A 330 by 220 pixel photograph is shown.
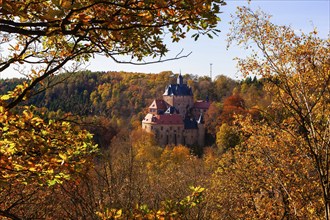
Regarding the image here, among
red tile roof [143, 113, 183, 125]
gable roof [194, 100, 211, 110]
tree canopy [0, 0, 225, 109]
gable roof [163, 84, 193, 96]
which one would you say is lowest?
red tile roof [143, 113, 183, 125]

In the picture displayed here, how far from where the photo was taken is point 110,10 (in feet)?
15.1

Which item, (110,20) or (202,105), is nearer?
(110,20)

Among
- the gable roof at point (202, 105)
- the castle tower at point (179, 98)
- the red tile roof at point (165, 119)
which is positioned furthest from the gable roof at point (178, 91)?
the red tile roof at point (165, 119)

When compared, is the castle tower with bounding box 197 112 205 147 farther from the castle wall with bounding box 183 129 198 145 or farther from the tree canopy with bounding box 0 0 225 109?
the tree canopy with bounding box 0 0 225 109

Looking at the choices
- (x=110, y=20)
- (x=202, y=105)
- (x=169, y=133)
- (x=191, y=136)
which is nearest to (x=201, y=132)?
(x=191, y=136)

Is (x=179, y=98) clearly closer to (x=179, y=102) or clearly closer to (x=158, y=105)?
(x=179, y=102)

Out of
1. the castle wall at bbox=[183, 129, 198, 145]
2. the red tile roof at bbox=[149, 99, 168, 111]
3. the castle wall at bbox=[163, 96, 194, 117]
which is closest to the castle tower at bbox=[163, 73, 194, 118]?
the castle wall at bbox=[163, 96, 194, 117]

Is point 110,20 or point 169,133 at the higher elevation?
point 110,20

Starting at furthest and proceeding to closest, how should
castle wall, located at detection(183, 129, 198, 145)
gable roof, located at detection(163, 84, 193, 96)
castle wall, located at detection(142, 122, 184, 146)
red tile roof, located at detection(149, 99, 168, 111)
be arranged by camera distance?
1. gable roof, located at detection(163, 84, 193, 96)
2. red tile roof, located at detection(149, 99, 168, 111)
3. castle wall, located at detection(142, 122, 184, 146)
4. castle wall, located at detection(183, 129, 198, 145)

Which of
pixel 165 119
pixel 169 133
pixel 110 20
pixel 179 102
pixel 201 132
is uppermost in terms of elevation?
pixel 179 102

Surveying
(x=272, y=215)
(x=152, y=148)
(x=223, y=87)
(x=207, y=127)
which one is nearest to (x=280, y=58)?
(x=272, y=215)

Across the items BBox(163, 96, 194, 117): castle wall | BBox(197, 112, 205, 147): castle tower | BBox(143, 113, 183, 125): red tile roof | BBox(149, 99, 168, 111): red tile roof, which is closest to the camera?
BBox(197, 112, 205, 147): castle tower

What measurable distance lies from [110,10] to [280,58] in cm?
452

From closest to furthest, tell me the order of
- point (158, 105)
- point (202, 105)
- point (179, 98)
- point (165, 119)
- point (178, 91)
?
point (165, 119) < point (158, 105) < point (179, 98) < point (178, 91) < point (202, 105)
